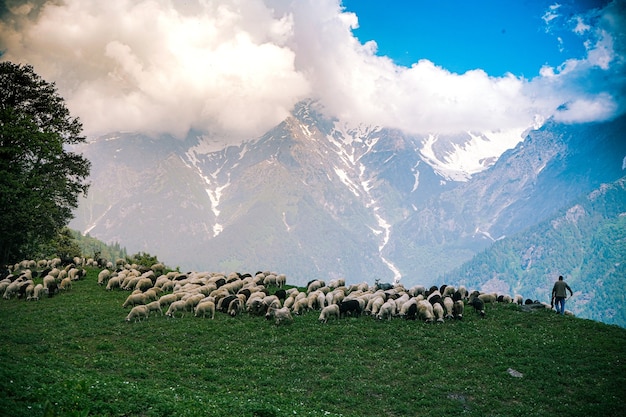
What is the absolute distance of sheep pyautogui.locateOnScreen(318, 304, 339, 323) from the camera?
32.0 meters

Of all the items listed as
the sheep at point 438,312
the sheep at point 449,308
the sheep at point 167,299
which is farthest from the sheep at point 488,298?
the sheep at point 167,299

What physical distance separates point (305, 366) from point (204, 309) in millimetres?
11315

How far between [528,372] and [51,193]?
41963 millimetres

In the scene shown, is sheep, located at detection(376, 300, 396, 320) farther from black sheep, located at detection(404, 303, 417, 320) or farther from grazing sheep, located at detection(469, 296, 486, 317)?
grazing sheep, located at detection(469, 296, 486, 317)

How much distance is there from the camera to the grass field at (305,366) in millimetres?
17422

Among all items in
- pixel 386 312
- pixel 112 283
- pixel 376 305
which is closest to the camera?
pixel 386 312

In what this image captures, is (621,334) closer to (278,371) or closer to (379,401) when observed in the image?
(379,401)

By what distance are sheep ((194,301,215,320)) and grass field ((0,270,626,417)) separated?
69 centimetres

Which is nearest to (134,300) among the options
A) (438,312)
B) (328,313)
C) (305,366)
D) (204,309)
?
(204,309)

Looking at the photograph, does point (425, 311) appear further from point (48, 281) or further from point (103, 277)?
point (48, 281)

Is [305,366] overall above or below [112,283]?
below

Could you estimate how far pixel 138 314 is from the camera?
31.2 metres

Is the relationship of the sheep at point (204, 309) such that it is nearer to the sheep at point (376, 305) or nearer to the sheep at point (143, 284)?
the sheep at point (143, 284)

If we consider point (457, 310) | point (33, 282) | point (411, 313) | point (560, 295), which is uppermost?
point (560, 295)
